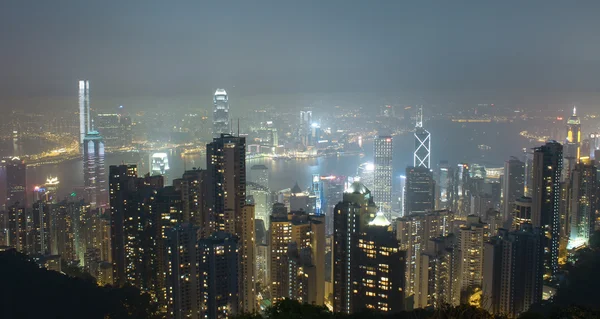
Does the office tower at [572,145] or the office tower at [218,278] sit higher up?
the office tower at [572,145]

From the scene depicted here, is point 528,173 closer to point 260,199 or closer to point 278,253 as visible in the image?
point 260,199

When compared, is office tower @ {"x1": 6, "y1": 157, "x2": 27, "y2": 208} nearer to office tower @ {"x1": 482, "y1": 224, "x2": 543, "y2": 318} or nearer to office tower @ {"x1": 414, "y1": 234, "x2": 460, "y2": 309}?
office tower @ {"x1": 414, "y1": 234, "x2": 460, "y2": 309}

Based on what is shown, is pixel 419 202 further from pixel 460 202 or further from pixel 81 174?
pixel 81 174

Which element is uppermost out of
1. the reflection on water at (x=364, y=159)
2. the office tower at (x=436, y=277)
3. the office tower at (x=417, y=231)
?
the reflection on water at (x=364, y=159)

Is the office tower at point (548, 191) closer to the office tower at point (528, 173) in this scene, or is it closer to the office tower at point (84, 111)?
the office tower at point (528, 173)

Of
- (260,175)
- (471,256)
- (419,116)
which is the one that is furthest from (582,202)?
(260,175)

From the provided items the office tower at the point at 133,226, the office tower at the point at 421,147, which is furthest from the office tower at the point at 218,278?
the office tower at the point at 421,147
